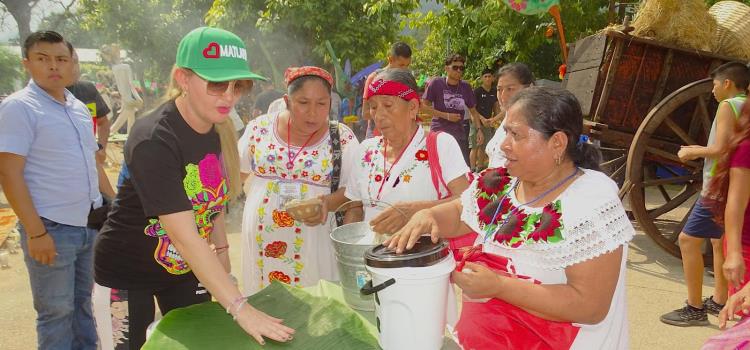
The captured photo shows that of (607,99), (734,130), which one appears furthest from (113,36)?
(734,130)

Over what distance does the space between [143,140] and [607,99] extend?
4763mm

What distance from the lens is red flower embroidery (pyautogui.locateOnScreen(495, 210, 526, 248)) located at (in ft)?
5.43

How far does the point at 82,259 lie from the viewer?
→ 302cm

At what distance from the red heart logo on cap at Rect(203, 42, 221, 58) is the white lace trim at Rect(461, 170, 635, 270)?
116 cm

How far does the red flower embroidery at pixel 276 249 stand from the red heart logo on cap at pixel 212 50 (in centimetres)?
144

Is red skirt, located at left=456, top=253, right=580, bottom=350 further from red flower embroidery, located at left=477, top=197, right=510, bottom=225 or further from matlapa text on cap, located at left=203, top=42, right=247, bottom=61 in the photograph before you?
matlapa text on cap, located at left=203, top=42, right=247, bottom=61

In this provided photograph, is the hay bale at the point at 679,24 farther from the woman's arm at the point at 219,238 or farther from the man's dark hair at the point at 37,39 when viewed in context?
the man's dark hair at the point at 37,39

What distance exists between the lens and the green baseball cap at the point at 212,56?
1638 millimetres

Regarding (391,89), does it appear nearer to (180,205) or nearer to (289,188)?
(289,188)

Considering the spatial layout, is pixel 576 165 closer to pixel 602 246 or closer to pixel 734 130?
pixel 602 246

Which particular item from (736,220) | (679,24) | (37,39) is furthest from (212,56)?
(679,24)

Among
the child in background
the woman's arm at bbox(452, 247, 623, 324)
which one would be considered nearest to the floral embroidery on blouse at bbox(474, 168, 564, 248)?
the woman's arm at bbox(452, 247, 623, 324)

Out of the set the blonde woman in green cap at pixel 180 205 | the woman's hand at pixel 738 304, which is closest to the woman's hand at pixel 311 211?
the blonde woman in green cap at pixel 180 205

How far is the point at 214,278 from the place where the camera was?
1605 millimetres
